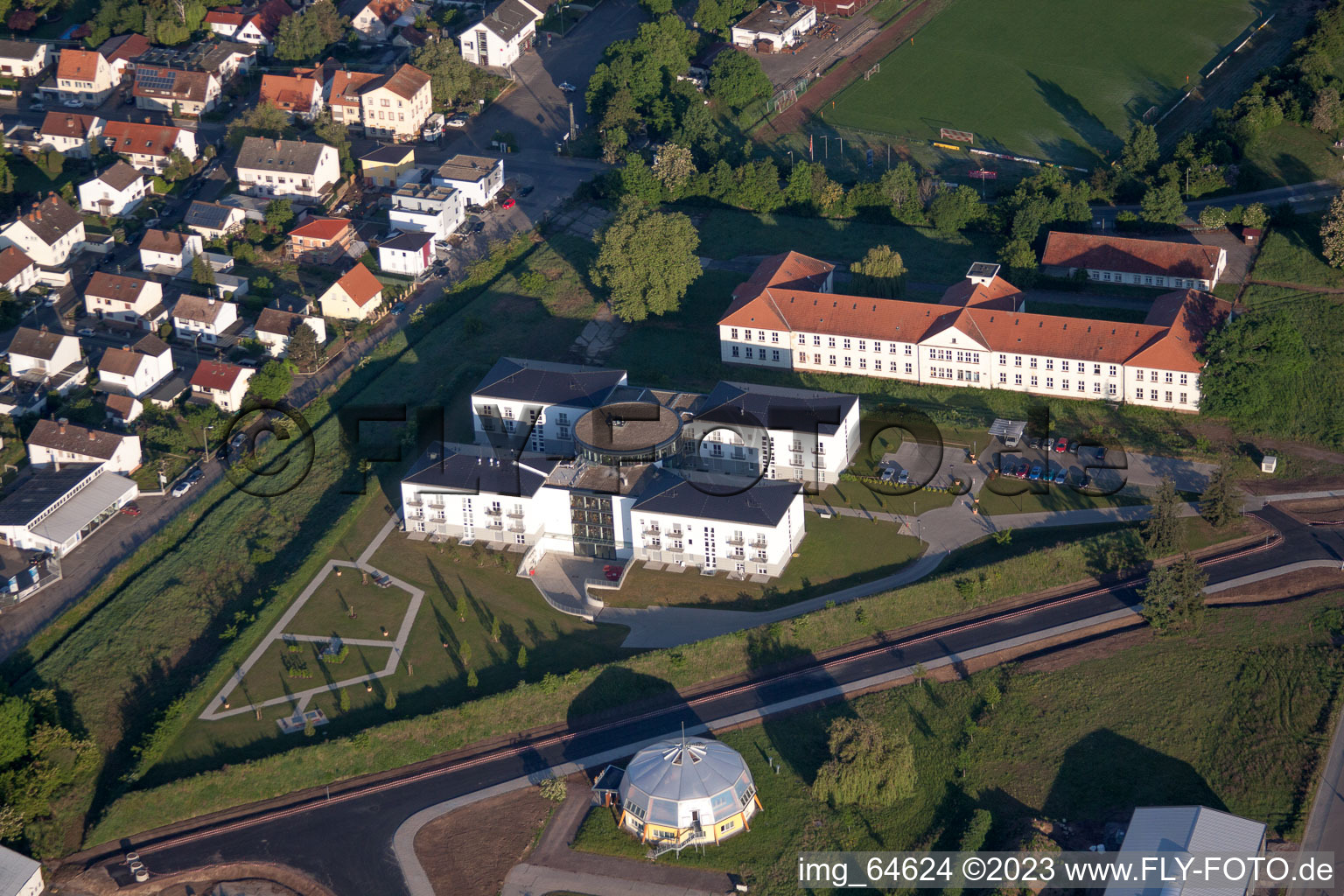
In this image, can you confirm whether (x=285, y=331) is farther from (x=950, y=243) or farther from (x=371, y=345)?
(x=950, y=243)

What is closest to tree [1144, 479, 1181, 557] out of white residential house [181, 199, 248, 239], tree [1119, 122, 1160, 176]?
tree [1119, 122, 1160, 176]

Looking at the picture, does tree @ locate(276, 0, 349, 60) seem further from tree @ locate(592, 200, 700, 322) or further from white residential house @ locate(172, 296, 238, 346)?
tree @ locate(592, 200, 700, 322)

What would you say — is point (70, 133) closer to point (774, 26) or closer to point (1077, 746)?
point (774, 26)

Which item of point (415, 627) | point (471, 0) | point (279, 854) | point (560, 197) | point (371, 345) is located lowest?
point (279, 854)

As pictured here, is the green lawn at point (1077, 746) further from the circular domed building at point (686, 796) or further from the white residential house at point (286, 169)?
the white residential house at point (286, 169)

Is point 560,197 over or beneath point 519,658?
over

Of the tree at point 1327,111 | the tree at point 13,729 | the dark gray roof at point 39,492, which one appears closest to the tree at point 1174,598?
the tree at point 13,729

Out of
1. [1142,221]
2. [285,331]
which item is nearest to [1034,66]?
[1142,221]
